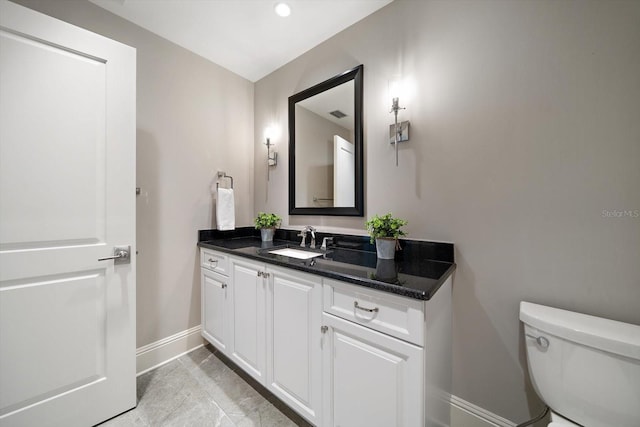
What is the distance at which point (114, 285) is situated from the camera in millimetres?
1298

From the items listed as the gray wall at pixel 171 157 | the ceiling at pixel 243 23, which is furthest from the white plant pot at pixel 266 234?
the ceiling at pixel 243 23

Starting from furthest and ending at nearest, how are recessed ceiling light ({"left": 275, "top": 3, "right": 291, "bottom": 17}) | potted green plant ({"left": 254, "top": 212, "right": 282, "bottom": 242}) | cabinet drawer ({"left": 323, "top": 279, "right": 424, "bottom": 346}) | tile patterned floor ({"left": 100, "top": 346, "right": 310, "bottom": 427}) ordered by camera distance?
potted green plant ({"left": 254, "top": 212, "right": 282, "bottom": 242}), recessed ceiling light ({"left": 275, "top": 3, "right": 291, "bottom": 17}), tile patterned floor ({"left": 100, "top": 346, "right": 310, "bottom": 427}), cabinet drawer ({"left": 323, "top": 279, "right": 424, "bottom": 346})

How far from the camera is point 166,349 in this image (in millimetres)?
1784

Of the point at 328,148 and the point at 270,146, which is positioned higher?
the point at 270,146

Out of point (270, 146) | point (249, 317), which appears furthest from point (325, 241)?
point (270, 146)

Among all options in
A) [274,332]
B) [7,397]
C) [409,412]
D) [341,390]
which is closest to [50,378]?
[7,397]

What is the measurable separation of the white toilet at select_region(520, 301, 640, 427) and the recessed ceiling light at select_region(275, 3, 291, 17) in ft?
7.01

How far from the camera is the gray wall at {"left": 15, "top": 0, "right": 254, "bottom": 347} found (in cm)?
167

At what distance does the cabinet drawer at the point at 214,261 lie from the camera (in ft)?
5.46

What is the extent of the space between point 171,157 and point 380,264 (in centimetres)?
176

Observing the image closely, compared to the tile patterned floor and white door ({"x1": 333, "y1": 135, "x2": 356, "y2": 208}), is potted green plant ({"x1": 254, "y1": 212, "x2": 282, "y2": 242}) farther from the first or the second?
the tile patterned floor

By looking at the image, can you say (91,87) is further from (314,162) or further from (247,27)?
(314,162)

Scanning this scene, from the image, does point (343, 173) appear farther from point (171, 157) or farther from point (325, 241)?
point (171, 157)

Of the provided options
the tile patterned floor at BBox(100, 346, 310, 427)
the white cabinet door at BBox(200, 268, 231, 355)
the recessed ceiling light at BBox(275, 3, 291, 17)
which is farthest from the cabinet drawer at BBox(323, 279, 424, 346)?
the recessed ceiling light at BBox(275, 3, 291, 17)
